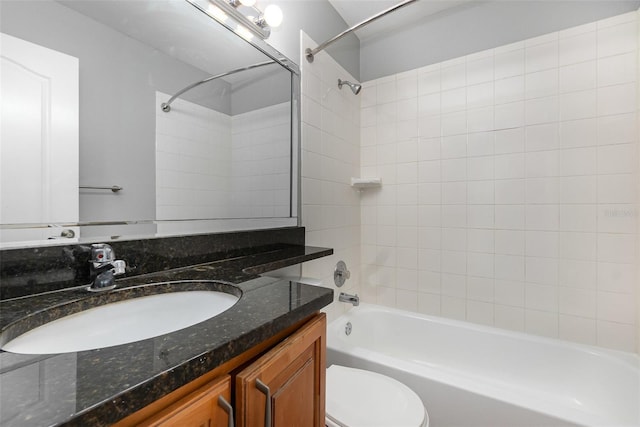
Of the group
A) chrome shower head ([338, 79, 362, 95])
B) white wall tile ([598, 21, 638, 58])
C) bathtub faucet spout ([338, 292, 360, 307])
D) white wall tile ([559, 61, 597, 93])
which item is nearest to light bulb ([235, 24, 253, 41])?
chrome shower head ([338, 79, 362, 95])

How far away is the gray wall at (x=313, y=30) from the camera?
150 cm

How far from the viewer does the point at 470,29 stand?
1.84 meters

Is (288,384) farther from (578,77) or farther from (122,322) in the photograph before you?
(578,77)

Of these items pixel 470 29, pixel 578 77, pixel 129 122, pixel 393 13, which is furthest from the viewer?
pixel 393 13

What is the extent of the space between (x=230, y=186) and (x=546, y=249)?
5.82 feet

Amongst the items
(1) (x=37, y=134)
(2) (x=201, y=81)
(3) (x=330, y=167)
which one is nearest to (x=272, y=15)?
(2) (x=201, y=81)

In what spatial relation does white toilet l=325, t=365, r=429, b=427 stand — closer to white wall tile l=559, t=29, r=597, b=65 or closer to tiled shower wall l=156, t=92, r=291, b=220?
tiled shower wall l=156, t=92, r=291, b=220

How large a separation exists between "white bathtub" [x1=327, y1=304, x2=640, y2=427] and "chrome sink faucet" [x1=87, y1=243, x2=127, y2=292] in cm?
111

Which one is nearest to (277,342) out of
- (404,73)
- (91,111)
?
(91,111)

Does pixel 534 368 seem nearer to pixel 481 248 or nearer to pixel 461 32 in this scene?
pixel 481 248

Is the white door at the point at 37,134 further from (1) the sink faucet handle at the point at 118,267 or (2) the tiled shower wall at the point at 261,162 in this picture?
(2) the tiled shower wall at the point at 261,162

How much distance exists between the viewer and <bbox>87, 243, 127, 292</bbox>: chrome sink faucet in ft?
2.32

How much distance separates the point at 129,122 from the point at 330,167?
117 centimetres

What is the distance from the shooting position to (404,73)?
2.05 meters
